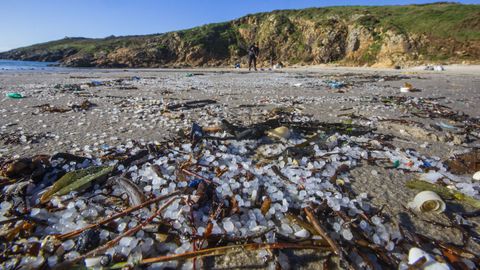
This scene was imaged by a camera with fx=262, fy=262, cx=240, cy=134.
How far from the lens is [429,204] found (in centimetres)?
216

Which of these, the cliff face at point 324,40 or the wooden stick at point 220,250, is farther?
the cliff face at point 324,40

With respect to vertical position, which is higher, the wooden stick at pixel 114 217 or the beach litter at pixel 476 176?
the wooden stick at pixel 114 217

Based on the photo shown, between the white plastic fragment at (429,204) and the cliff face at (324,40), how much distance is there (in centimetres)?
2925

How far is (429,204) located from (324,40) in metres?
40.7

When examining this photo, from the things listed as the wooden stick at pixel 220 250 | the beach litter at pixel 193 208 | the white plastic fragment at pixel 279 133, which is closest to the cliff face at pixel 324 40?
the white plastic fragment at pixel 279 133

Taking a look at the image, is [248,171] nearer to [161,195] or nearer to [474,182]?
[161,195]

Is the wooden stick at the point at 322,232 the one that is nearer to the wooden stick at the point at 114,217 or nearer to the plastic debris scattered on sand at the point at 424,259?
the plastic debris scattered on sand at the point at 424,259

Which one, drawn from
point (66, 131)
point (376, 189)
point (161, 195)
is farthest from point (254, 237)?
point (66, 131)

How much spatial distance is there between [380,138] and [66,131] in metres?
4.92

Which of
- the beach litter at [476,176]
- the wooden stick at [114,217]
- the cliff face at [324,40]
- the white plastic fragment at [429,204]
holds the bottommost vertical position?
the beach litter at [476,176]

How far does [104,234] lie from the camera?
174cm

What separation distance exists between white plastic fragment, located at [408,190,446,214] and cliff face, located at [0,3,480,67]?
29250 millimetres

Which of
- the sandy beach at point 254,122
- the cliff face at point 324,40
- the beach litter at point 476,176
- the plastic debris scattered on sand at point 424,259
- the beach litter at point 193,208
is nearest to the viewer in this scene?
the plastic debris scattered on sand at point 424,259

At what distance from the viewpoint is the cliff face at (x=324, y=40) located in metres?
27.0
